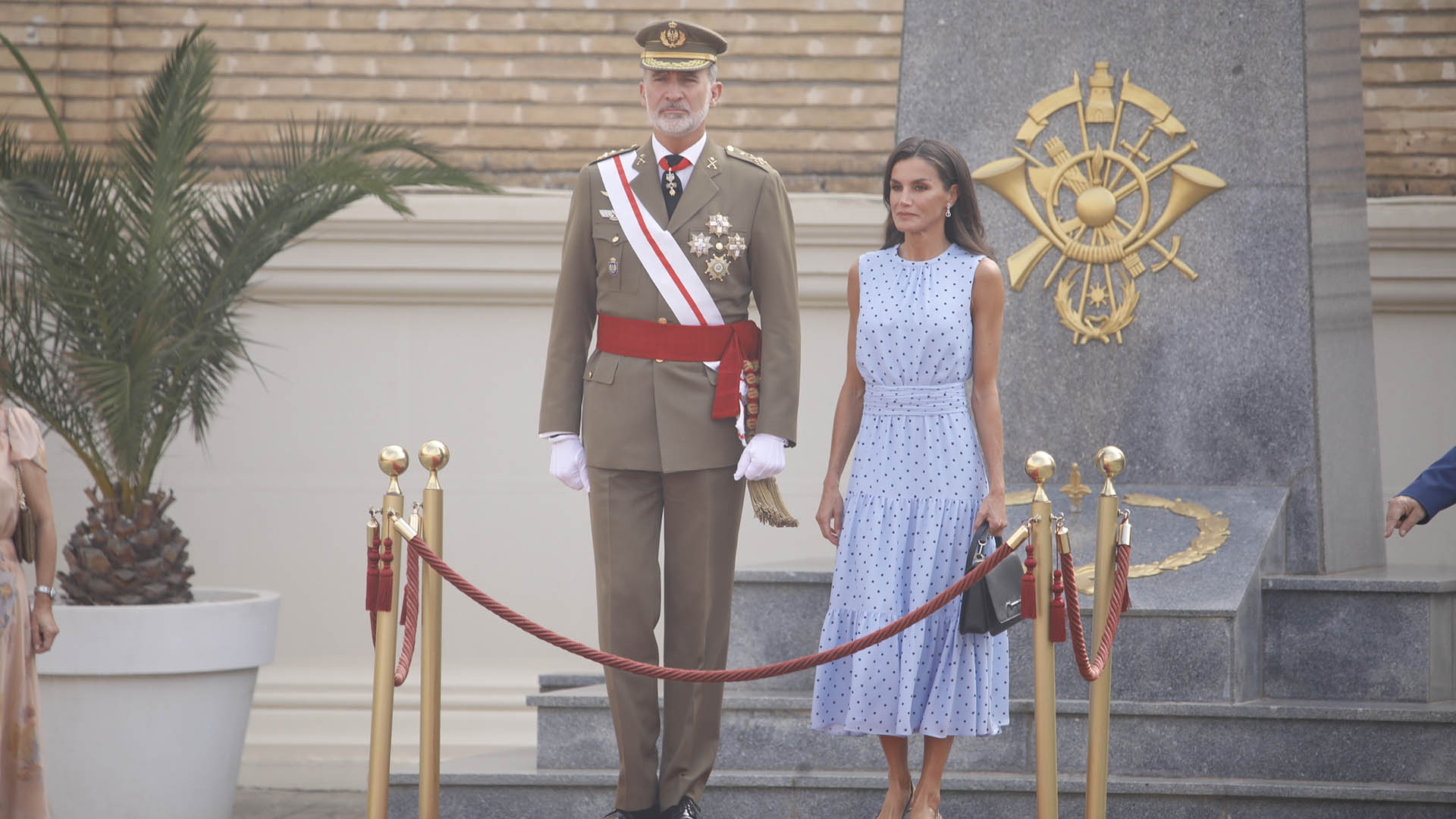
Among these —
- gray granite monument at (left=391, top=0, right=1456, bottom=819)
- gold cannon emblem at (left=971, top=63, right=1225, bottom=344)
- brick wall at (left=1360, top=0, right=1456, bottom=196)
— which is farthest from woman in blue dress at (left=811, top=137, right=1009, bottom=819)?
brick wall at (left=1360, top=0, right=1456, bottom=196)

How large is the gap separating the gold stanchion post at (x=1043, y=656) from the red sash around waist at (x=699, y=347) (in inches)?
28.5

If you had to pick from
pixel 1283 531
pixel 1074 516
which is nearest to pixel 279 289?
pixel 1074 516

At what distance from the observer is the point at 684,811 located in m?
4.00

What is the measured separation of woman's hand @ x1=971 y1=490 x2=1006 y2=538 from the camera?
156 inches

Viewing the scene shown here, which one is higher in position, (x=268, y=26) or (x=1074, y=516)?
(x=268, y=26)

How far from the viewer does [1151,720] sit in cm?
463

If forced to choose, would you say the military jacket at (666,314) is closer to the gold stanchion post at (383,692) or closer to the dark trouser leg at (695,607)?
the dark trouser leg at (695,607)

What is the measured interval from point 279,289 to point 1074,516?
12.0ft

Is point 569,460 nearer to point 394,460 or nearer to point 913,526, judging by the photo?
point 394,460

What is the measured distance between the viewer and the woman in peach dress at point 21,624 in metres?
4.36

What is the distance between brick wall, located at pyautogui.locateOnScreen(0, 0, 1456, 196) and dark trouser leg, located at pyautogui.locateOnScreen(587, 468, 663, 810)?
3.55m

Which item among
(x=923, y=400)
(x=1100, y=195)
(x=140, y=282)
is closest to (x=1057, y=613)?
(x=923, y=400)

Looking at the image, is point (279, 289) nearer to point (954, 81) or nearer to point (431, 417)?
point (431, 417)

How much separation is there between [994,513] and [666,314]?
2.87 feet
